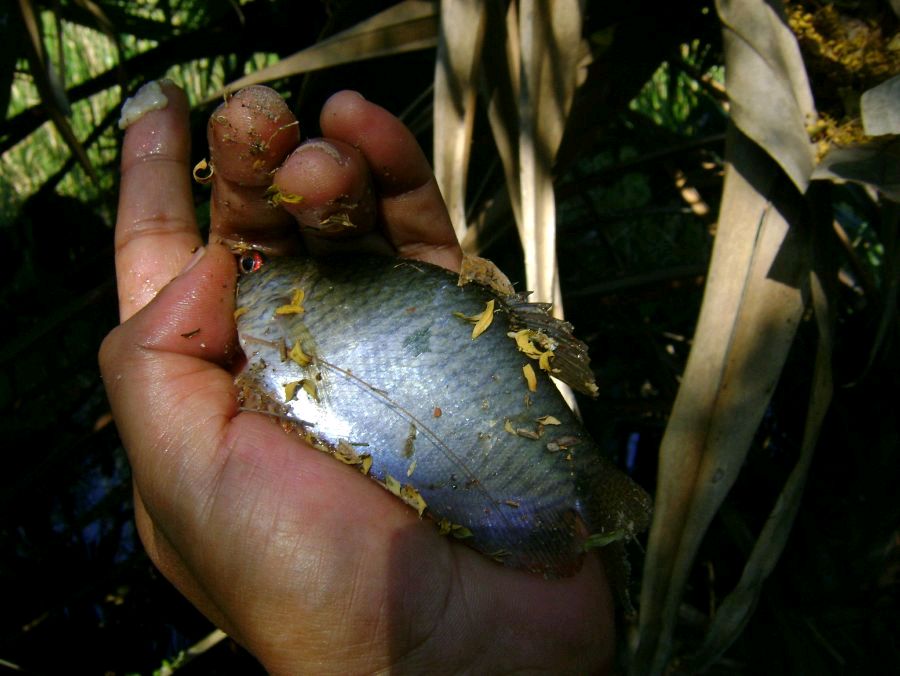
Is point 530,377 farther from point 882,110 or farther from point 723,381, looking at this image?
point 882,110

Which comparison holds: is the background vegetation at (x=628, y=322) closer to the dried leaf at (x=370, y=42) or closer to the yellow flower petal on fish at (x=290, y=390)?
the dried leaf at (x=370, y=42)

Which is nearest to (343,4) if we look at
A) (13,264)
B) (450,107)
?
(450,107)

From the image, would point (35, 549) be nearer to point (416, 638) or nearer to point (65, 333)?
point (65, 333)

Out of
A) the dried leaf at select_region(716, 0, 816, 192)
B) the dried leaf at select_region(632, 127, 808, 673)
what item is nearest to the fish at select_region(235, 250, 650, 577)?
the dried leaf at select_region(632, 127, 808, 673)

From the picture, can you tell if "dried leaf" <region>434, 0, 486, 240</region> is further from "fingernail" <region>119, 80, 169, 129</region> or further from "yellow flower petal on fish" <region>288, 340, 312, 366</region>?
"fingernail" <region>119, 80, 169, 129</region>

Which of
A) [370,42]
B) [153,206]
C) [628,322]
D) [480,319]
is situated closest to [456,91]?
[370,42]

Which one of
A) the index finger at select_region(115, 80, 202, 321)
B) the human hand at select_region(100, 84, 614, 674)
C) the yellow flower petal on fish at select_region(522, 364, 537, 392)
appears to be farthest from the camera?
the index finger at select_region(115, 80, 202, 321)
